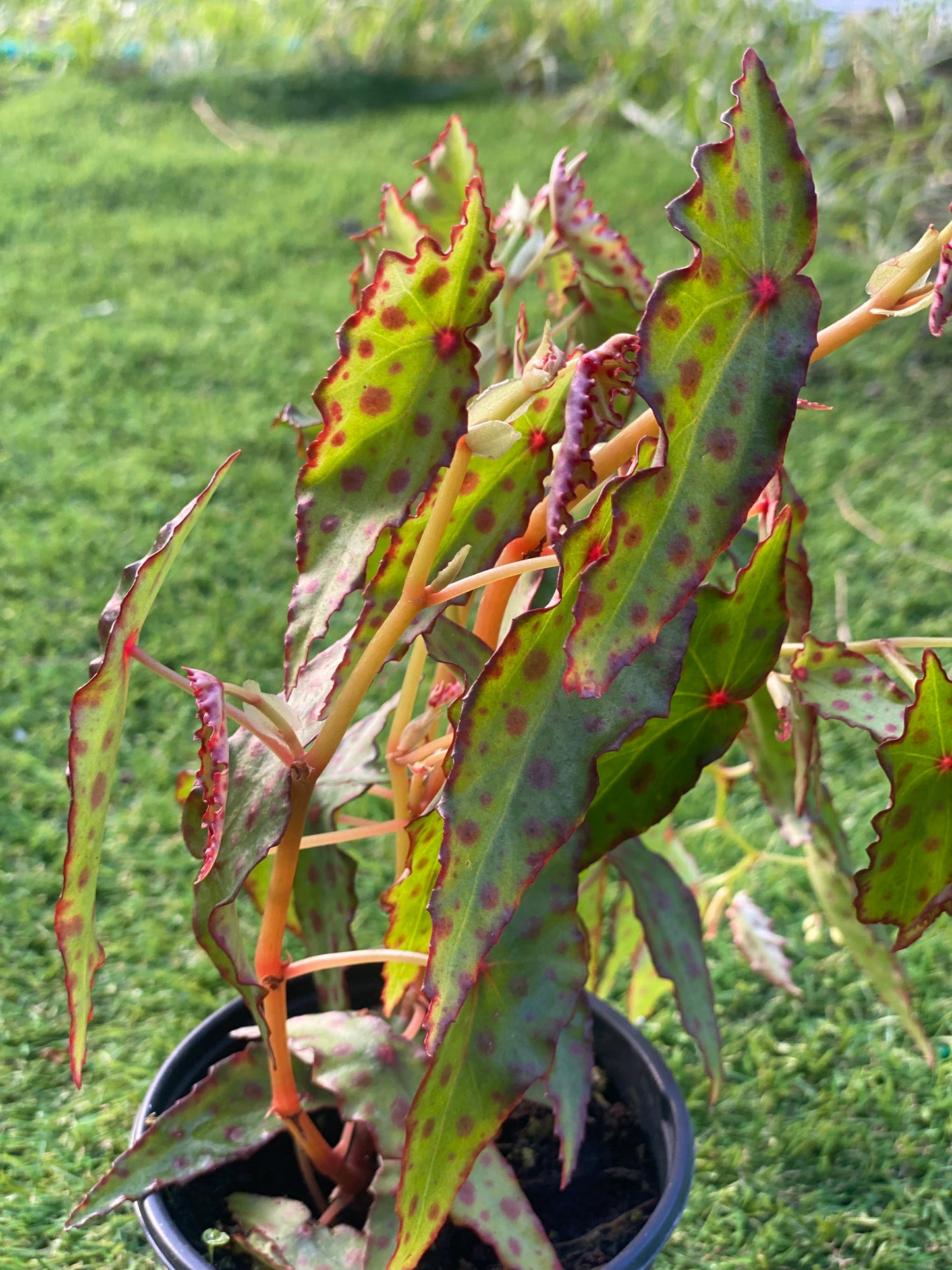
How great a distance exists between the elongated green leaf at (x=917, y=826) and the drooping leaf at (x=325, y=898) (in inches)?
12.2

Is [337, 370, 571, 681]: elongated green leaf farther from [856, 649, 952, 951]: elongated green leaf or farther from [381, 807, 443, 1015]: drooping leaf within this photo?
[856, 649, 952, 951]: elongated green leaf

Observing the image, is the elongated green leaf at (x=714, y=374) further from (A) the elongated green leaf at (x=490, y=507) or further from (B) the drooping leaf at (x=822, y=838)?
(B) the drooping leaf at (x=822, y=838)

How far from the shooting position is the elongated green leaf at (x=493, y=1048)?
53 cm

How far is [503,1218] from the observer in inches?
25.4

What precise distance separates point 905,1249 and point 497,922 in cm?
69

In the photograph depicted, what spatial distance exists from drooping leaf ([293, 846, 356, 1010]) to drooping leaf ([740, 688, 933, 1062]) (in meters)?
0.26

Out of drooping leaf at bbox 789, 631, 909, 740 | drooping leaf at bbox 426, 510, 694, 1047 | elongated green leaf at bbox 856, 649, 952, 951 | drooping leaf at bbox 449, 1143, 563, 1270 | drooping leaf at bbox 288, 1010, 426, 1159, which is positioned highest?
drooping leaf at bbox 426, 510, 694, 1047

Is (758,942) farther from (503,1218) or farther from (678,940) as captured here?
(503,1218)

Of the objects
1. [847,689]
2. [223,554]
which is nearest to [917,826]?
[847,689]

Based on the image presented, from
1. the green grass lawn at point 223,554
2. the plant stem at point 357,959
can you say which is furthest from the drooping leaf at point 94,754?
the green grass lawn at point 223,554

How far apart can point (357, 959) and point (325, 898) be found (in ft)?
0.43

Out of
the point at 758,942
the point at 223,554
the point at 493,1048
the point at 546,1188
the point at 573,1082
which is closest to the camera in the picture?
the point at 493,1048

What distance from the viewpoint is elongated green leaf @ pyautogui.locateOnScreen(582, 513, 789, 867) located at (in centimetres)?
59

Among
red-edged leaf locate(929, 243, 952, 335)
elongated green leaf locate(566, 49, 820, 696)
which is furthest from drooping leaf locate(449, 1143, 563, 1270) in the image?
red-edged leaf locate(929, 243, 952, 335)
